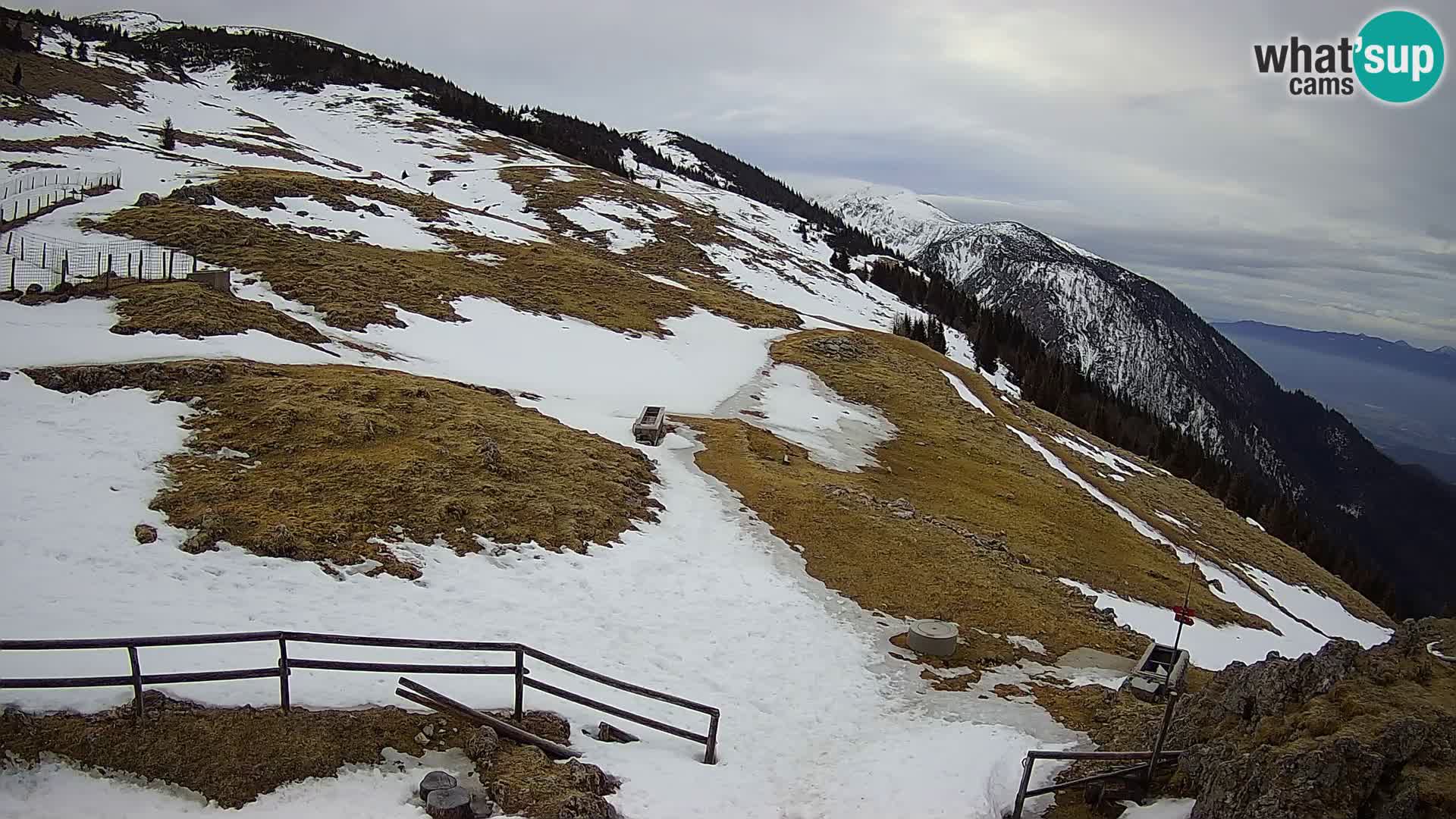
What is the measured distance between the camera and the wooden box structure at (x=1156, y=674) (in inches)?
603

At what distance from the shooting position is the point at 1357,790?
8148 millimetres

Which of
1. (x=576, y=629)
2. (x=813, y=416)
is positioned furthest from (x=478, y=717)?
(x=813, y=416)

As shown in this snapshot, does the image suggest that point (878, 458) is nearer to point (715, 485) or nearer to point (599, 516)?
point (715, 485)

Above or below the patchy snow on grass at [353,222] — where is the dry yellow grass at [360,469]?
below

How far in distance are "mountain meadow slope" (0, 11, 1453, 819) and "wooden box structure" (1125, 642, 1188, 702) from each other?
1.67 ft

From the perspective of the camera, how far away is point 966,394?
51.5 m

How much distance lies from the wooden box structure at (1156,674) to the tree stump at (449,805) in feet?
40.8

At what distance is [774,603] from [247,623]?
10.5 m

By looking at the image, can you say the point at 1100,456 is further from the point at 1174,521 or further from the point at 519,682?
the point at 519,682

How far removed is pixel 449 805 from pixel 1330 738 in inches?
396

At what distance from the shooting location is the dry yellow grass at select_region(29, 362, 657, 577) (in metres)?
15.1

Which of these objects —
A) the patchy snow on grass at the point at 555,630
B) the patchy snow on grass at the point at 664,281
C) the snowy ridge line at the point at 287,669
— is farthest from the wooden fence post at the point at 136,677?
the patchy snow on grass at the point at 664,281

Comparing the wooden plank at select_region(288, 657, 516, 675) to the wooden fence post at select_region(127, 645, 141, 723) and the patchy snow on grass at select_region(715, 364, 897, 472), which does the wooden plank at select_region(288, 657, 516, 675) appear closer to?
the wooden fence post at select_region(127, 645, 141, 723)

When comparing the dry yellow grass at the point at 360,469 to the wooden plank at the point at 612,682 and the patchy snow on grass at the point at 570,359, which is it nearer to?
the wooden plank at the point at 612,682
